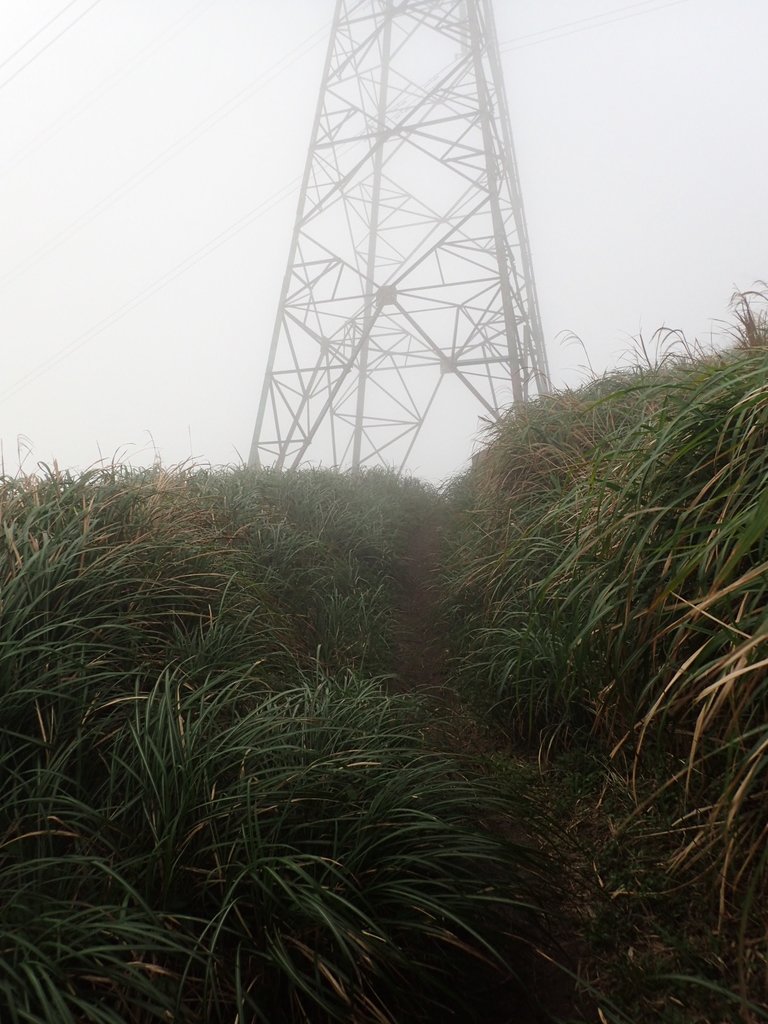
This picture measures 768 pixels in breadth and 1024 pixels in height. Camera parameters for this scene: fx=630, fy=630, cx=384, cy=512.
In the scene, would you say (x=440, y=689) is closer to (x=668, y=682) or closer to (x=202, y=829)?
(x=668, y=682)

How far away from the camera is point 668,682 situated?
4.94ft

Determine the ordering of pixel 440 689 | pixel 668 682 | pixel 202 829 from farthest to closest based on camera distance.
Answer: pixel 440 689 → pixel 668 682 → pixel 202 829

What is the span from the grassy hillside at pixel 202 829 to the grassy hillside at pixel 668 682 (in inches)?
12.3

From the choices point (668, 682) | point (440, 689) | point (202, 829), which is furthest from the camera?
point (440, 689)

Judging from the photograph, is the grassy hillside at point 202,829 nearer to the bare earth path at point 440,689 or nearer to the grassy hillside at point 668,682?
the bare earth path at point 440,689

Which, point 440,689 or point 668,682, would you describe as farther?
point 440,689

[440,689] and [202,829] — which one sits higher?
[202,829]

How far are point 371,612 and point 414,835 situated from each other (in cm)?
193

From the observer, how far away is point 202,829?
125 centimetres

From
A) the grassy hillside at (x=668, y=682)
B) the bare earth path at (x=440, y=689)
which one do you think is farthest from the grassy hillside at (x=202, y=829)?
the grassy hillside at (x=668, y=682)

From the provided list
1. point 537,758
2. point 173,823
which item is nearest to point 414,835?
point 173,823

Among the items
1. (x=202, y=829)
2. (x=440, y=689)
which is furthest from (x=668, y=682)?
(x=440, y=689)

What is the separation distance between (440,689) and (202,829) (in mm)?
1584

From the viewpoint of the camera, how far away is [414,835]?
1299 mm
